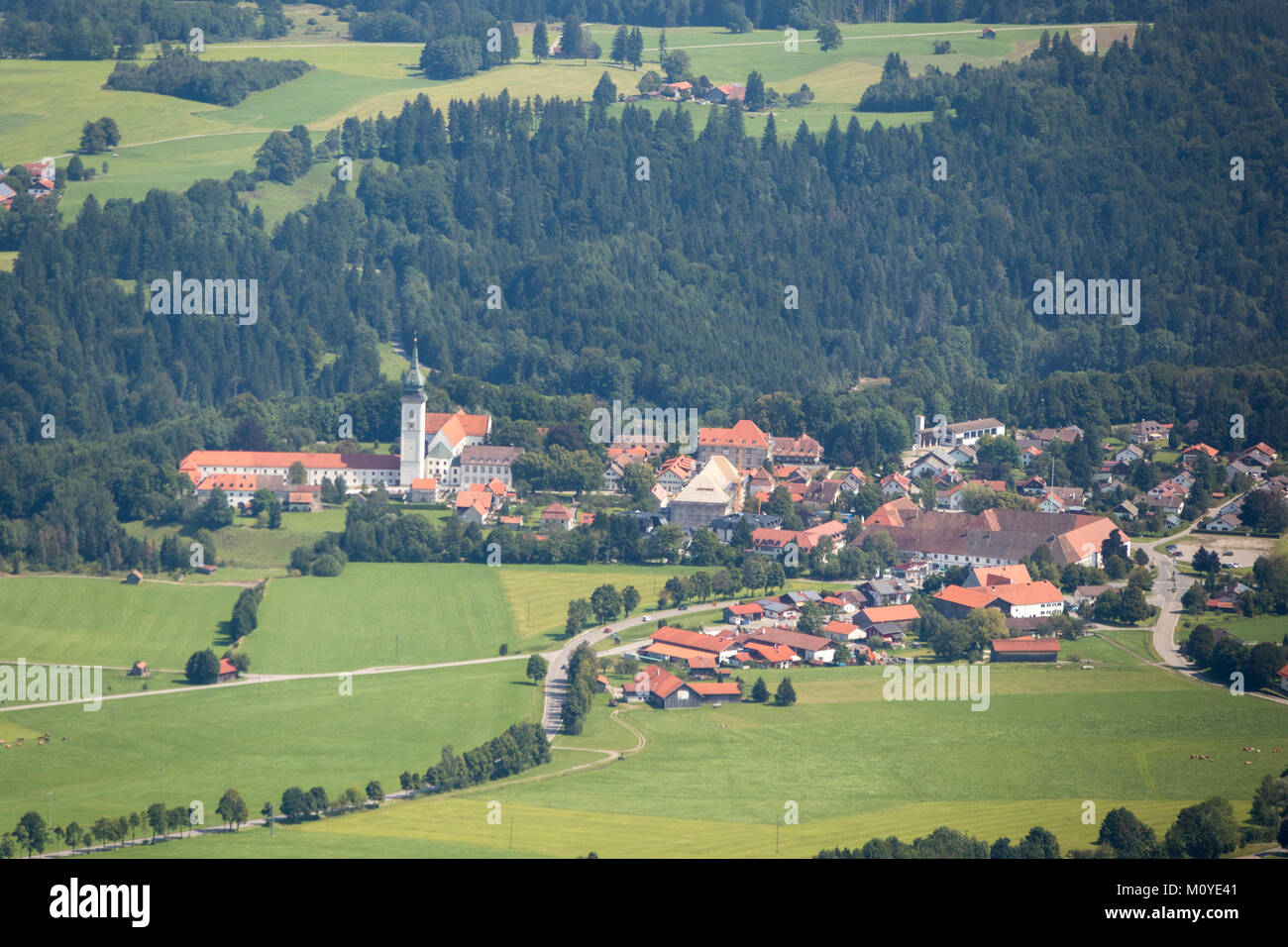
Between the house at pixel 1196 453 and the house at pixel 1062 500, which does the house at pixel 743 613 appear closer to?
the house at pixel 1062 500

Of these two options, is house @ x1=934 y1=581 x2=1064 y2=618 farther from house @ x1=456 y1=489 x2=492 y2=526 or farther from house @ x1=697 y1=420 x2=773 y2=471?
house @ x1=697 y1=420 x2=773 y2=471

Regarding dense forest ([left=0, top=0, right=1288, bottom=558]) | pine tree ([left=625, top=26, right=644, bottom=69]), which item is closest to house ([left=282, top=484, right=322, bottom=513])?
dense forest ([left=0, top=0, right=1288, bottom=558])

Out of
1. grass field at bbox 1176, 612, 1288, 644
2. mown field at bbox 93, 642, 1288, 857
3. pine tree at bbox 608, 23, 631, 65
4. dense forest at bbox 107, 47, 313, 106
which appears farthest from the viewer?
pine tree at bbox 608, 23, 631, 65

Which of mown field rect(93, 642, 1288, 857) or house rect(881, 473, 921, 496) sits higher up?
house rect(881, 473, 921, 496)

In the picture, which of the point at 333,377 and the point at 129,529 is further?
the point at 333,377

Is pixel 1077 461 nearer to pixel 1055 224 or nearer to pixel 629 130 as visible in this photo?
pixel 1055 224

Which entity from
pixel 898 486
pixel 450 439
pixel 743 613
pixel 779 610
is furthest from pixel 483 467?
pixel 743 613

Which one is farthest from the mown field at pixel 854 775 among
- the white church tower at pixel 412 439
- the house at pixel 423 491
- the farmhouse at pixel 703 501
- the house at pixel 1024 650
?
the white church tower at pixel 412 439

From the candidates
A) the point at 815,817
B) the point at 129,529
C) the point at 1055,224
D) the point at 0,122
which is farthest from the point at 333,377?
the point at 815,817
